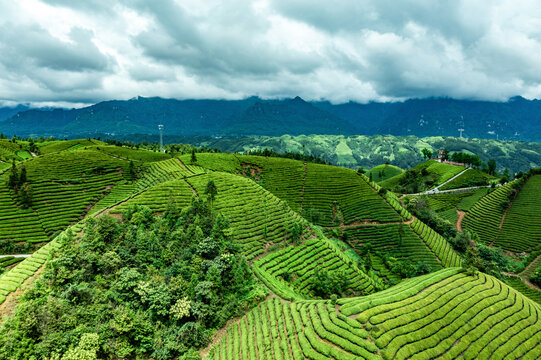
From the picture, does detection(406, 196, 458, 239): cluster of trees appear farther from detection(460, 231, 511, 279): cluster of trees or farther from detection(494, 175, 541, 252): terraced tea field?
detection(494, 175, 541, 252): terraced tea field

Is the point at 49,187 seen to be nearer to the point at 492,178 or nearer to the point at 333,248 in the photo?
the point at 333,248

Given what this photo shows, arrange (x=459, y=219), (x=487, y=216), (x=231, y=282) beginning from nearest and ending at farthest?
(x=231, y=282) < (x=487, y=216) < (x=459, y=219)

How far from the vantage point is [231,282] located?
42.7 metres

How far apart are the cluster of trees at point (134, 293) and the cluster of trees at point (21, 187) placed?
40976mm

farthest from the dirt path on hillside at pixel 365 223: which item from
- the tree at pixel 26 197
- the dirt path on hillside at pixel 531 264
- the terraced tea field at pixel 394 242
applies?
the tree at pixel 26 197

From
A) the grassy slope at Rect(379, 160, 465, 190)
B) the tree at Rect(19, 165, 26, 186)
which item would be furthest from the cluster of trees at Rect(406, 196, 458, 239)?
the tree at Rect(19, 165, 26, 186)

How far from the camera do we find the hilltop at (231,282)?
3181cm

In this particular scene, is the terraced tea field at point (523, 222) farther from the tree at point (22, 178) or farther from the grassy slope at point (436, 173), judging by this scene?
the tree at point (22, 178)

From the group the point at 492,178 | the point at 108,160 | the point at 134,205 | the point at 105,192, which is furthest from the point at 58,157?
the point at 492,178

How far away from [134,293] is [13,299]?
20.2m

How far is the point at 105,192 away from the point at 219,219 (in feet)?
198

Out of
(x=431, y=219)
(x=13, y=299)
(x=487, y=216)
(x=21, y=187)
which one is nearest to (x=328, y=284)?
(x=13, y=299)

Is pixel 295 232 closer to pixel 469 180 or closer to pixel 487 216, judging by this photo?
pixel 487 216

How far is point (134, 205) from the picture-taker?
5556 centimetres
